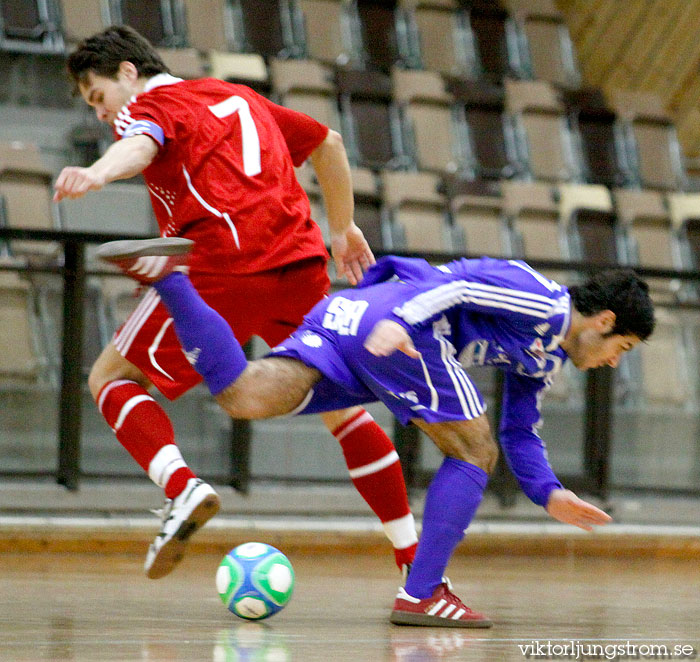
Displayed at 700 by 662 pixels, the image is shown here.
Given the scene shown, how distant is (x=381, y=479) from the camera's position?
3252 mm

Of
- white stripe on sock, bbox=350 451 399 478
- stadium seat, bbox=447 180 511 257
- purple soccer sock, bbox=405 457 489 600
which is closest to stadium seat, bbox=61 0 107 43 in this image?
stadium seat, bbox=447 180 511 257

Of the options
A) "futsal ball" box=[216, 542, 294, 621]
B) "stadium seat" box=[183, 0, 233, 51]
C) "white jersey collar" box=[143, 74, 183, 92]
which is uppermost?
"stadium seat" box=[183, 0, 233, 51]

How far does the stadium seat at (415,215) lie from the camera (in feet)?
24.3

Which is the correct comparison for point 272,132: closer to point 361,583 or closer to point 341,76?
point 361,583

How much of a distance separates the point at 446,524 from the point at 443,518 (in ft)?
0.05

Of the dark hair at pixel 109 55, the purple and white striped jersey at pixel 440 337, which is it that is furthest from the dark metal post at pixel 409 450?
the dark hair at pixel 109 55

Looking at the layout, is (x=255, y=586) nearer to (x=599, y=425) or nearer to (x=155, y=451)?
(x=155, y=451)

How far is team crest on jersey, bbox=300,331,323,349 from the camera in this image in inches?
114

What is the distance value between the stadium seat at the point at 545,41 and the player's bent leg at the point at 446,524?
7.85m

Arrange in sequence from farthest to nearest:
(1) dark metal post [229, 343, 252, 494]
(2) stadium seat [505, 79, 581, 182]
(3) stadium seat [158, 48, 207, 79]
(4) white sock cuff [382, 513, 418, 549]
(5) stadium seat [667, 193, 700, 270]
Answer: (2) stadium seat [505, 79, 581, 182]
(5) stadium seat [667, 193, 700, 270]
(3) stadium seat [158, 48, 207, 79]
(1) dark metal post [229, 343, 252, 494]
(4) white sock cuff [382, 513, 418, 549]

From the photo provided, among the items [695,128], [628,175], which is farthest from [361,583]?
[695,128]

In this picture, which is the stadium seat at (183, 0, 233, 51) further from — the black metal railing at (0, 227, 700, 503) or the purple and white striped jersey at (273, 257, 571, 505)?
the purple and white striped jersey at (273, 257, 571, 505)

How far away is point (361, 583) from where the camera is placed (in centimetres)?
395

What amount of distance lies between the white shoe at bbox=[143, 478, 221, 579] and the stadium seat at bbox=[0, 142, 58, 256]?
146 inches
